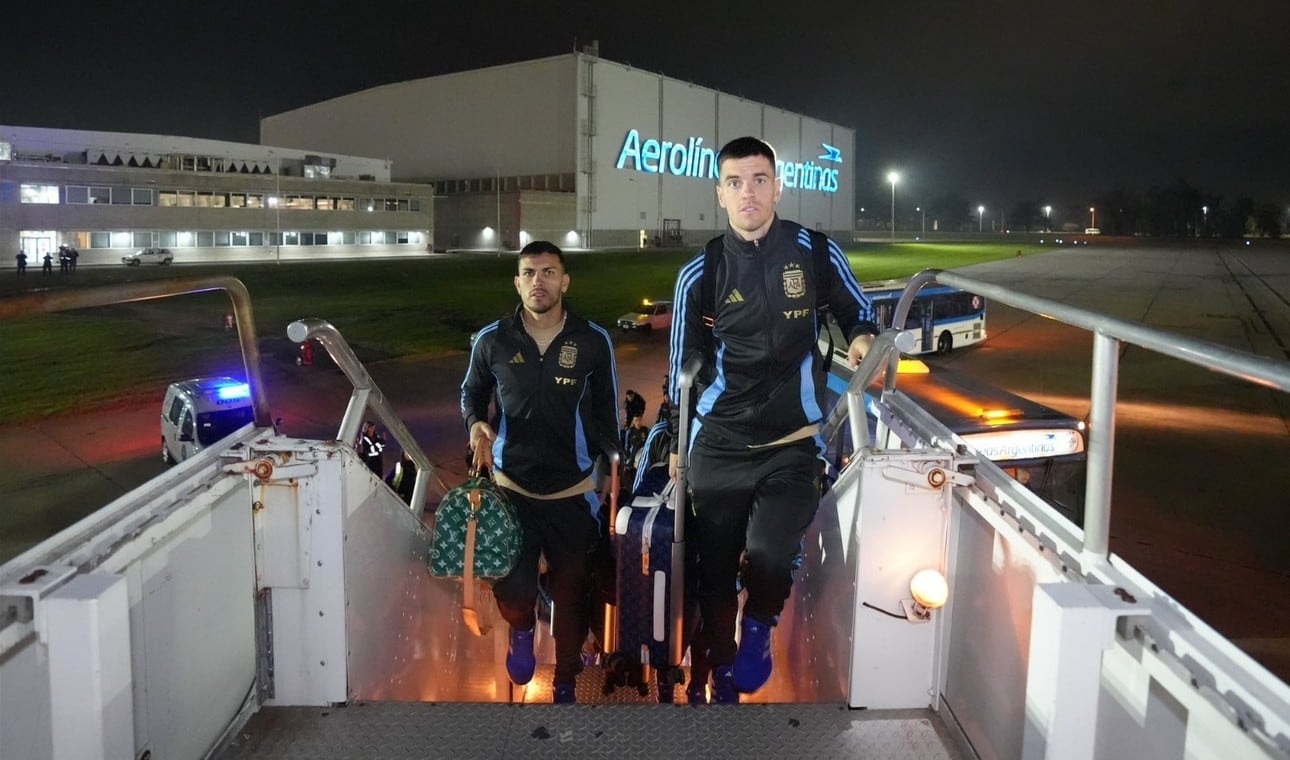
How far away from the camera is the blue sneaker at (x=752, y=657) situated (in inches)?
136

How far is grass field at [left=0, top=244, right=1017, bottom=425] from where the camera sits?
21828 mm

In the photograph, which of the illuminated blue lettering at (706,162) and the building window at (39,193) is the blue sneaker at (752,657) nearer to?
the building window at (39,193)

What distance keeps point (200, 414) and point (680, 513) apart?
10.8 meters

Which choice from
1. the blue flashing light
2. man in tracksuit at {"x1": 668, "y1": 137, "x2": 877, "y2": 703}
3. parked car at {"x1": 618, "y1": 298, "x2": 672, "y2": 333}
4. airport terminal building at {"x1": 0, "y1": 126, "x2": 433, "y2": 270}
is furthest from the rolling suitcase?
airport terminal building at {"x1": 0, "y1": 126, "x2": 433, "y2": 270}

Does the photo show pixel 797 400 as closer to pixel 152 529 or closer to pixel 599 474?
pixel 599 474

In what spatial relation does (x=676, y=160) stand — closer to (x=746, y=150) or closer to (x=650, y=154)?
(x=650, y=154)

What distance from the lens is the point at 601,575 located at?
13.8 feet

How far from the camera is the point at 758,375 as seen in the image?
3406mm

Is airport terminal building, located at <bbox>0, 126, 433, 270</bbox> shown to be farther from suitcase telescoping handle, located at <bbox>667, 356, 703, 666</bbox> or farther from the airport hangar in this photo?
suitcase telescoping handle, located at <bbox>667, 356, 703, 666</bbox>

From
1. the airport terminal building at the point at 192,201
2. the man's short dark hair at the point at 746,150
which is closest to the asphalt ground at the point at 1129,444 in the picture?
the man's short dark hair at the point at 746,150

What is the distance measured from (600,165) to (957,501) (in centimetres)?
6521

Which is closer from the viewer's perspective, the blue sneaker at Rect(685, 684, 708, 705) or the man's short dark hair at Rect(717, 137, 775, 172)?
the man's short dark hair at Rect(717, 137, 775, 172)

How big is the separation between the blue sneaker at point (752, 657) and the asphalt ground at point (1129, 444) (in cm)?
154

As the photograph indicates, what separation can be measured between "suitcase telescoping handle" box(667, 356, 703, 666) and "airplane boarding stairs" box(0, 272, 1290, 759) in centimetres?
53
